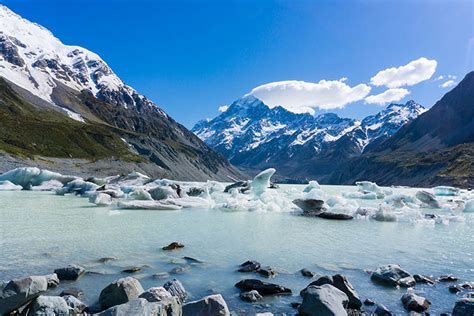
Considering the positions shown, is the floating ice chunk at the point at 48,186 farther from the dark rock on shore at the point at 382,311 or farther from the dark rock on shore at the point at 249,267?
the dark rock on shore at the point at 382,311

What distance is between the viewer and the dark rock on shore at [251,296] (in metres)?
8.74

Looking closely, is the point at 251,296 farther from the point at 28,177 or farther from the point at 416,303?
the point at 28,177

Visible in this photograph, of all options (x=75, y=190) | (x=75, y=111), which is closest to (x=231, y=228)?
(x=75, y=190)

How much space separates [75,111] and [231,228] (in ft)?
617

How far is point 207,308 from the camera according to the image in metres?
7.25

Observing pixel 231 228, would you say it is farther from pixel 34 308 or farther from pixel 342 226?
pixel 34 308

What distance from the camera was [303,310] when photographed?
7.85 m

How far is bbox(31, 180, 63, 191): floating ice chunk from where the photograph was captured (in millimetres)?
56000

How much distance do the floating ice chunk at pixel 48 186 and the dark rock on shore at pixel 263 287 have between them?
53949 millimetres

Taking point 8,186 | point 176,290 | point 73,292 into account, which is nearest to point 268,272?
point 176,290

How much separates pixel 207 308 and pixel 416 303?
4.84m

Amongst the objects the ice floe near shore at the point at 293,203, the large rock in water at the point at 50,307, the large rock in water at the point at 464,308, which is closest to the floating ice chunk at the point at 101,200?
the ice floe near shore at the point at 293,203

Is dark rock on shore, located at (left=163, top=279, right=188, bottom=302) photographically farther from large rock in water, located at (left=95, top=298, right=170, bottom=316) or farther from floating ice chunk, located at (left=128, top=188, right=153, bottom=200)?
floating ice chunk, located at (left=128, top=188, right=153, bottom=200)

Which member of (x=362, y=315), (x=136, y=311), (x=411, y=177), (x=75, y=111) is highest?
(x=75, y=111)
